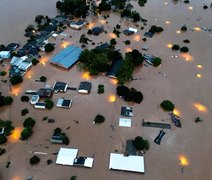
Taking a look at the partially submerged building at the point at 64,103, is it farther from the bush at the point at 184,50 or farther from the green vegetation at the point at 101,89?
the bush at the point at 184,50

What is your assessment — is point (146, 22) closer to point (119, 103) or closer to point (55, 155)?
point (119, 103)

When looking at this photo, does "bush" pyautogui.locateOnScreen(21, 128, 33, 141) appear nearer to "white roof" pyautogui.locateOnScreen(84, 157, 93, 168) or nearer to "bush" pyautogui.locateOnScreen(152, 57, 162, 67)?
"white roof" pyautogui.locateOnScreen(84, 157, 93, 168)

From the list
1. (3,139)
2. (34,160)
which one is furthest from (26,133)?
(34,160)

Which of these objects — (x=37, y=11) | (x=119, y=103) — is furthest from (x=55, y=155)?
(x=37, y=11)

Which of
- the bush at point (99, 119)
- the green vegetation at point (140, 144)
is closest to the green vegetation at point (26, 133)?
the bush at point (99, 119)

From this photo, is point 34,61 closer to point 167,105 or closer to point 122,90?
point 122,90
